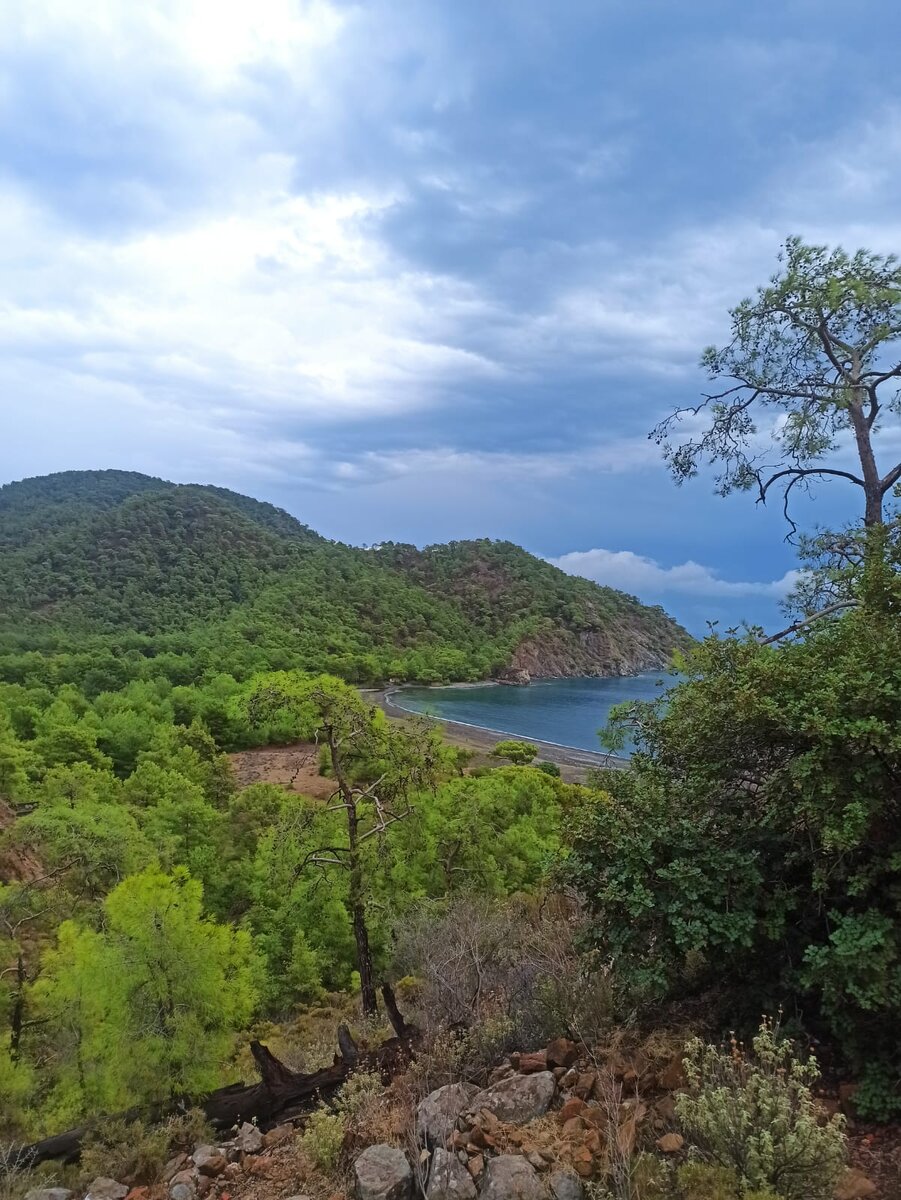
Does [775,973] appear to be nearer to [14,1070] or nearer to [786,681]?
[786,681]

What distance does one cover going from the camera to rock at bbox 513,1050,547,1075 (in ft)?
17.4

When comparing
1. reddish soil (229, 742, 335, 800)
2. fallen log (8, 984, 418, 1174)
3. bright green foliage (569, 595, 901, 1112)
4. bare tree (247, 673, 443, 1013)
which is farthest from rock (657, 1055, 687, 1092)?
reddish soil (229, 742, 335, 800)

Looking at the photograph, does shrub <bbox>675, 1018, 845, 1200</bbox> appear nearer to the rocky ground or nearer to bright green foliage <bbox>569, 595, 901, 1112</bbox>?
the rocky ground

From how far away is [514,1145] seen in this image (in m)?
4.50

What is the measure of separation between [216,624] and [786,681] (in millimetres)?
84398

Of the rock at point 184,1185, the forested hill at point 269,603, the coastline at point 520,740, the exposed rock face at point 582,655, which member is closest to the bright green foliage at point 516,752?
the coastline at point 520,740

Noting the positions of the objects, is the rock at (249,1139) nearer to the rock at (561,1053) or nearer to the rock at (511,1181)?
the rock at (561,1053)

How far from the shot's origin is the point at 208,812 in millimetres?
22484

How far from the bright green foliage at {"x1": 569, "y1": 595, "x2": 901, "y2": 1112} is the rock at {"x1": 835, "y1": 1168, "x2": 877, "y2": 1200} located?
0.75 metres

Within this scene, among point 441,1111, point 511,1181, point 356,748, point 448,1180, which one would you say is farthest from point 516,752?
point 511,1181

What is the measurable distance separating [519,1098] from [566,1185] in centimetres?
92

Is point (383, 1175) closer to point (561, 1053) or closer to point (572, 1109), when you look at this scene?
point (572, 1109)

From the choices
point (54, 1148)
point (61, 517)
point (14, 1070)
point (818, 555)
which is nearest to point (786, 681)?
point (818, 555)

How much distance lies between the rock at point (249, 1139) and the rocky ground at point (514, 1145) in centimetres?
13
